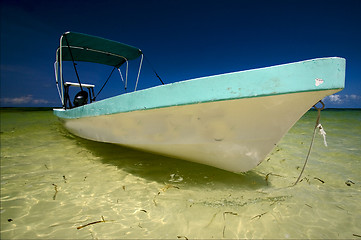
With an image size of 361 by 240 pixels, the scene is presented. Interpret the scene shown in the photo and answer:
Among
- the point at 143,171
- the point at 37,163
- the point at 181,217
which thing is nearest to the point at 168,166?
the point at 143,171

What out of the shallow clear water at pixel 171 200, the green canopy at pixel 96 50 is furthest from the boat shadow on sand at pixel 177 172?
the green canopy at pixel 96 50

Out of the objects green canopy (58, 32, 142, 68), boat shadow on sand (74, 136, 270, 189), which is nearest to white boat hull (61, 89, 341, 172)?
boat shadow on sand (74, 136, 270, 189)

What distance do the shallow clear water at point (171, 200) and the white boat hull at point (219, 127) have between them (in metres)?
0.38

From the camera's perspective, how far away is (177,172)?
2492 millimetres

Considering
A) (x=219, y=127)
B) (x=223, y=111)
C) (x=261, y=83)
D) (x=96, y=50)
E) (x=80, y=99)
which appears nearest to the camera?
(x=261, y=83)

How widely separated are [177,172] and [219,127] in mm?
1049

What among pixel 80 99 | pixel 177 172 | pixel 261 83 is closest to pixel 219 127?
pixel 261 83

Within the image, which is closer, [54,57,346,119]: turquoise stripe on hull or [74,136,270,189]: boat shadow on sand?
[54,57,346,119]: turquoise stripe on hull

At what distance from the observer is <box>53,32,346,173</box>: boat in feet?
4.60

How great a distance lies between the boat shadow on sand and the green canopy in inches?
106

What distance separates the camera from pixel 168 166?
8.96 ft

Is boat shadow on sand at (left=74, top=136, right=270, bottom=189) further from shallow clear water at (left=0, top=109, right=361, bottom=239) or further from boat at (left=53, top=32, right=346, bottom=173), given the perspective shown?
boat at (left=53, top=32, right=346, bottom=173)

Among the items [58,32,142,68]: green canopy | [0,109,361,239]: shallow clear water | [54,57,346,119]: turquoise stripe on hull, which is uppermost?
[58,32,142,68]: green canopy

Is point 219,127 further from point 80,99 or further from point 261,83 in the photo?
point 80,99
